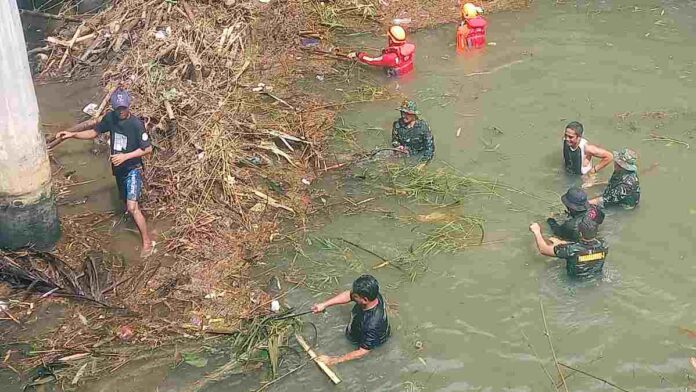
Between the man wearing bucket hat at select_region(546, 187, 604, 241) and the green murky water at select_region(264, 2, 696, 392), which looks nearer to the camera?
the green murky water at select_region(264, 2, 696, 392)

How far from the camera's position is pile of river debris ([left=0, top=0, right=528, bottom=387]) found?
7625 millimetres

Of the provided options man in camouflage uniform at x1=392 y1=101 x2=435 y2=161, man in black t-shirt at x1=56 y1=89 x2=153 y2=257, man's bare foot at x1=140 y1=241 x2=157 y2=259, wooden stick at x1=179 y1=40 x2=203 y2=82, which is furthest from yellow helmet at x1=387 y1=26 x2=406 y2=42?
man's bare foot at x1=140 y1=241 x2=157 y2=259

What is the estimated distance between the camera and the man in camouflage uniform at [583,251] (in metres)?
7.90

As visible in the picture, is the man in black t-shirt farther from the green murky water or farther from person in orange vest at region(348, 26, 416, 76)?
person in orange vest at region(348, 26, 416, 76)

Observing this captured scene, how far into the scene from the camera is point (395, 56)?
12.2 metres

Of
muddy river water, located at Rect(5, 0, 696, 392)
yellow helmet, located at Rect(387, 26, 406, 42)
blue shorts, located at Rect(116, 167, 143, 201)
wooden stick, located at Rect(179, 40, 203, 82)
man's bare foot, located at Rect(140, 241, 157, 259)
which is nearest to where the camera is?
muddy river water, located at Rect(5, 0, 696, 392)

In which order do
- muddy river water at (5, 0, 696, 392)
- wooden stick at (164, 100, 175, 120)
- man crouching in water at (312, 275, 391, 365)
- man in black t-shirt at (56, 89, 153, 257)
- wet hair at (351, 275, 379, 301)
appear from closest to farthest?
1. wet hair at (351, 275, 379, 301)
2. man crouching in water at (312, 275, 391, 365)
3. muddy river water at (5, 0, 696, 392)
4. man in black t-shirt at (56, 89, 153, 257)
5. wooden stick at (164, 100, 175, 120)

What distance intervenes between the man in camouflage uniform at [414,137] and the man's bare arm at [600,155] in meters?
2.01

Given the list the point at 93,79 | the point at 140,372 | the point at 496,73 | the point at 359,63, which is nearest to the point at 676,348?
the point at 140,372

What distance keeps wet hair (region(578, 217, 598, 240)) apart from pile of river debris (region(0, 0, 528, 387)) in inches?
124

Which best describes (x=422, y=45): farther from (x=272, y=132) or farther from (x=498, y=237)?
(x=498, y=237)

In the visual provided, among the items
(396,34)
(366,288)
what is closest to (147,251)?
(366,288)

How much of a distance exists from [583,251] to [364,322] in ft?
8.00

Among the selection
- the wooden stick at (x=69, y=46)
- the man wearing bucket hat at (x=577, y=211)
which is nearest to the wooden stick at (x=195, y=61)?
the wooden stick at (x=69, y=46)
